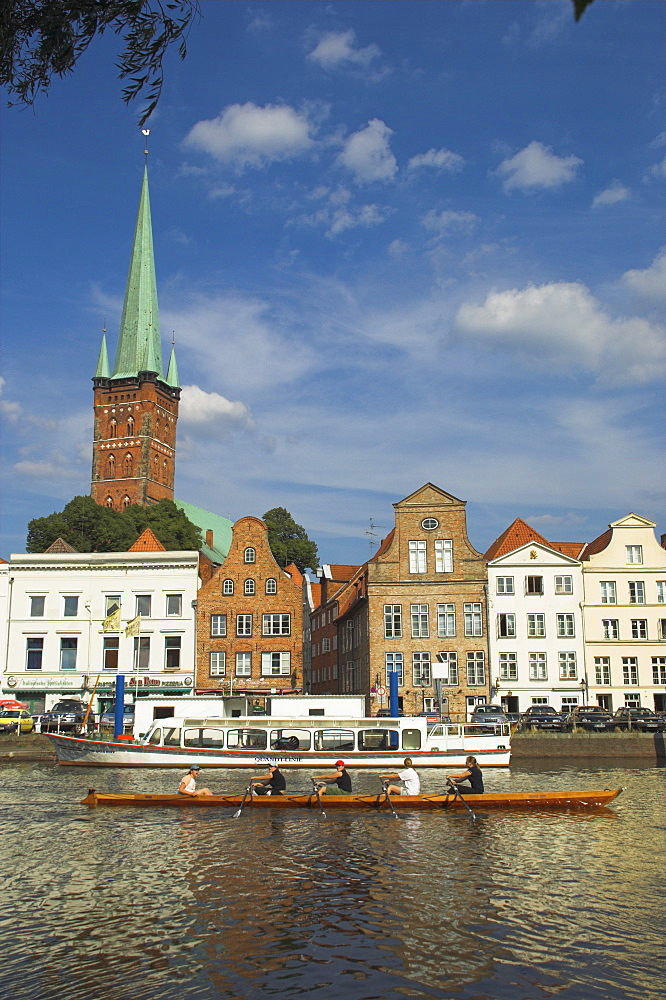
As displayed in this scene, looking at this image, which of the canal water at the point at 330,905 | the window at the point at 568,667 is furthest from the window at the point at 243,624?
the canal water at the point at 330,905

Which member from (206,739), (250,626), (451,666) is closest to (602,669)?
(451,666)

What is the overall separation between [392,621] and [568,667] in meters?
13.8

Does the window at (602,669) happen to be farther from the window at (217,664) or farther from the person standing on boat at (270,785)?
the person standing on boat at (270,785)

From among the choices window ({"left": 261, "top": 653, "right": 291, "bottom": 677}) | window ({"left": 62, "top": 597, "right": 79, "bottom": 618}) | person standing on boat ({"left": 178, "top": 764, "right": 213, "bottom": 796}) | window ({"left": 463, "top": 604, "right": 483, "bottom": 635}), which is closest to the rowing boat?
person standing on boat ({"left": 178, "top": 764, "right": 213, "bottom": 796})

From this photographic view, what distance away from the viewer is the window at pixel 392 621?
224ft

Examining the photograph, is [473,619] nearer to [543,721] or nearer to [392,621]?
[392,621]

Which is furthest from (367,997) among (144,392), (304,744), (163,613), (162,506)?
(144,392)


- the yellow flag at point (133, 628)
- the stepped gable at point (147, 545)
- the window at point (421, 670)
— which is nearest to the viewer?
the yellow flag at point (133, 628)

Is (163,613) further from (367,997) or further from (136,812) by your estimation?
(367,997)

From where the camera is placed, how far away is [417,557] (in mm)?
69625

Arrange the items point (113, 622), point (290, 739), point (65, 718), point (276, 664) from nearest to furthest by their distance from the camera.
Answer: point (290, 739) < point (65, 718) < point (113, 622) < point (276, 664)

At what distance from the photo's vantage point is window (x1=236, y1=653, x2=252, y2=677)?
70375 millimetres

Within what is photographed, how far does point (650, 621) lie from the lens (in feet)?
226

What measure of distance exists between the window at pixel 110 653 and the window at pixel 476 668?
90.8ft
